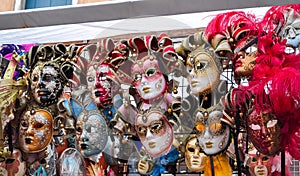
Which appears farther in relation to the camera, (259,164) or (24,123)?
(24,123)

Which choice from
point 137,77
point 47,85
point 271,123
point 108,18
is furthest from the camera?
point 108,18

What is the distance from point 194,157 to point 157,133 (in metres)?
0.17

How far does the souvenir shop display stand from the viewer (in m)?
2.03

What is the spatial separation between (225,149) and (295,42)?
17.7 inches

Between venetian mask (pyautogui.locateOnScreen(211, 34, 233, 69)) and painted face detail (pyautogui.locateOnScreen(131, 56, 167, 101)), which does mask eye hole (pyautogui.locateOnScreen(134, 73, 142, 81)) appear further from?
venetian mask (pyautogui.locateOnScreen(211, 34, 233, 69))

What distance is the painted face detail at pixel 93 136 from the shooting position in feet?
7.45

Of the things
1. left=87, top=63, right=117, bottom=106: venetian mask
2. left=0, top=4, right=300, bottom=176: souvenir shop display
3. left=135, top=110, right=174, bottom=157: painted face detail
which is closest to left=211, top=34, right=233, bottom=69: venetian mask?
left=0, top=4, right=300, bottom=176: souvenir shop display

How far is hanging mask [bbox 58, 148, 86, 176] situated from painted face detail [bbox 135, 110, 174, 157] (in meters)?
0.31

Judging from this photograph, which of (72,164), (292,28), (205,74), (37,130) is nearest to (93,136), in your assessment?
(72,164)

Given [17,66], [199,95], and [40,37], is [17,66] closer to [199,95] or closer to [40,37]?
[40,37]

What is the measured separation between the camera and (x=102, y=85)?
2.28m

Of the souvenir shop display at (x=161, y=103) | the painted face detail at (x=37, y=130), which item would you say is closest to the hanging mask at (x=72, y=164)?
the souvenir shop display at (x=161, y=103)

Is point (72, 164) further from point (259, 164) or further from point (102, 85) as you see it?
point (259, 164)

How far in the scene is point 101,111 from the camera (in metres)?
2.30
